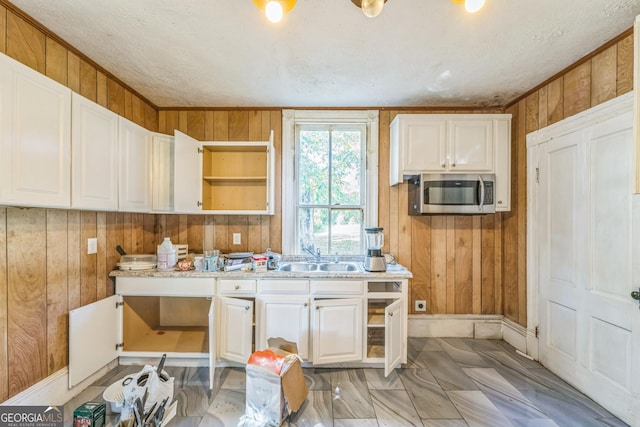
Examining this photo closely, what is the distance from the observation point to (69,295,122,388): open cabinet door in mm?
1908

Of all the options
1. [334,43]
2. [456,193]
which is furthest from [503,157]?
[334,43]

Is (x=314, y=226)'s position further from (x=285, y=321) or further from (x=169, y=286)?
(x=169, y=286)

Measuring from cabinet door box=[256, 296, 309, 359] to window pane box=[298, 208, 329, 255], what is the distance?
84cm

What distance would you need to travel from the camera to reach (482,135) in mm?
2559

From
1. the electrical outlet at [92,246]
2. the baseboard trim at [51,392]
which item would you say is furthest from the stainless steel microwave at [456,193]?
the baseboard trim at [51,392]

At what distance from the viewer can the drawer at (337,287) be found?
2256 mm

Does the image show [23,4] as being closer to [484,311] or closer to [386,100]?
[386,100]

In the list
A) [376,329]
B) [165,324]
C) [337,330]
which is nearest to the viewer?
[337,330]

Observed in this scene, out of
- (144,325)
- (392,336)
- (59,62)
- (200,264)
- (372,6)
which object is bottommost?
(144,325)

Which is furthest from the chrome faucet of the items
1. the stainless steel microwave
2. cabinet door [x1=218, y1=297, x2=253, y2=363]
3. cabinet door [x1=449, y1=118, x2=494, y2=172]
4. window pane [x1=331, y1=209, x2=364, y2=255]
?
cabinet door [x1=449, y1=118, x2=494, y2=172]

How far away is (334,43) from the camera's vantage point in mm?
1838

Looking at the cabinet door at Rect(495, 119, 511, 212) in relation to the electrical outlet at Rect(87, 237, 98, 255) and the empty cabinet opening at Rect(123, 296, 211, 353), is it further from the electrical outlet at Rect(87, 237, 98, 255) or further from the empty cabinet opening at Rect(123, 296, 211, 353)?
the electrical outlet at Rect(87, 237, 98, 255)

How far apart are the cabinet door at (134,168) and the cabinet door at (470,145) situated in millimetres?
2813

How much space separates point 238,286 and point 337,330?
2.95ft
